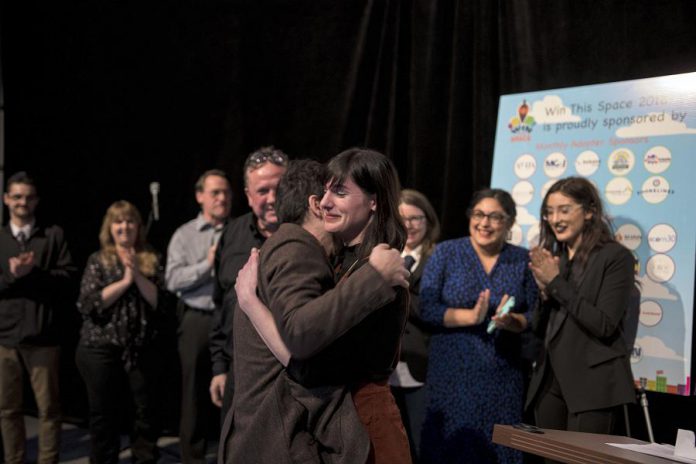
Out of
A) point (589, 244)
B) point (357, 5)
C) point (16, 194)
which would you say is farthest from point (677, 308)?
point (16, 194)

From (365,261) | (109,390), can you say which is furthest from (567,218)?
(109,390)

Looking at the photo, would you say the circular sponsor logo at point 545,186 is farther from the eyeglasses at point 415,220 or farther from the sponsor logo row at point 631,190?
the eyeglasses at point 415,220

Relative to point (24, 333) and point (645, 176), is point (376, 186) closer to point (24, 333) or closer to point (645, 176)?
point (645, 176)

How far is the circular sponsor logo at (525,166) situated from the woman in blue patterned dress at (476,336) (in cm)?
37

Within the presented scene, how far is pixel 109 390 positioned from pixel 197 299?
0.69m

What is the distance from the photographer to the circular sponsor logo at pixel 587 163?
365 cm

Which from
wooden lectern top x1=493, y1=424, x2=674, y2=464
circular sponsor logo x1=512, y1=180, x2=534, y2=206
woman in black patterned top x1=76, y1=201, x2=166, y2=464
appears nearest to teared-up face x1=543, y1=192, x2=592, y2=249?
circular sponsor logo x1=512, y1=180, x2=534, y2=206

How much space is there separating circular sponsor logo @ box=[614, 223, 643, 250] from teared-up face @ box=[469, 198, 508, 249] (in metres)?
0.49

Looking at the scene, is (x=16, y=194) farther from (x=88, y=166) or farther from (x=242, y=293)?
(x=242, y=293)

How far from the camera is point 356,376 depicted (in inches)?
71.1

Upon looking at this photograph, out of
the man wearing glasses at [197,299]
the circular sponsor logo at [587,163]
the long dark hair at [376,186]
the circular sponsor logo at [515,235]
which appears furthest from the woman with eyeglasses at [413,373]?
the long dark hair at [376,186]

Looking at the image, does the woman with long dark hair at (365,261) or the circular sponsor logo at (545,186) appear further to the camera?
the circular sponsor logo at (545,186)

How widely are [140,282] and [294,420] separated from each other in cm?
288

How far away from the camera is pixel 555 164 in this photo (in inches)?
150
